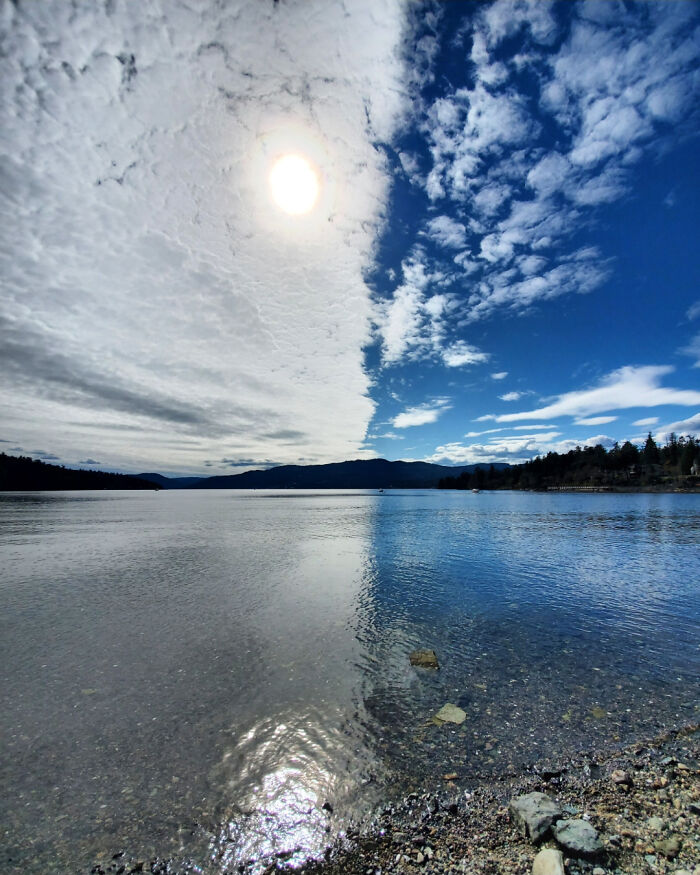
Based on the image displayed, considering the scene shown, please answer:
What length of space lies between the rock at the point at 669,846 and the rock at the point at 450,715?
15.2 ft

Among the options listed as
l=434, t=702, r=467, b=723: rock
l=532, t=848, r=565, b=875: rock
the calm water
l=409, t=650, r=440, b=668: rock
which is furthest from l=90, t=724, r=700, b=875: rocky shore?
l=409, t=650, r=440, b=668: rock

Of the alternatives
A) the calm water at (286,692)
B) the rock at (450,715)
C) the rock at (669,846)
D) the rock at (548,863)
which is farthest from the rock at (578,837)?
the rock at (450,715)

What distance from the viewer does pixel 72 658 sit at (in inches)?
563

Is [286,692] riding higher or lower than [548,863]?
lower

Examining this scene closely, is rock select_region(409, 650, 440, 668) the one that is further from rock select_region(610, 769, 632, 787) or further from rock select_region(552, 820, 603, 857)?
rock select_region(552, 820, 603, 857)

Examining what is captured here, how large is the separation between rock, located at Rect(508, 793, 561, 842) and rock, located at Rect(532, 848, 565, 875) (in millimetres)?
407

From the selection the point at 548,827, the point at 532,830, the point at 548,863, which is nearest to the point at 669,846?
the point at 548,827

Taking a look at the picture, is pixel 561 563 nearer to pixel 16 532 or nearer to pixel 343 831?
pixel 343 831

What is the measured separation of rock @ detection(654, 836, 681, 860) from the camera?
5945 mm

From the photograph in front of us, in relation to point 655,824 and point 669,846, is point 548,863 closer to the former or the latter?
point 669,846

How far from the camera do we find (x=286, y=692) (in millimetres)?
11766

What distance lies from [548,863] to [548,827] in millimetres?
776

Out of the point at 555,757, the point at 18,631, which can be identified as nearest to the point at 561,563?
the point at 555,757

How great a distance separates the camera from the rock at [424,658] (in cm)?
1365
